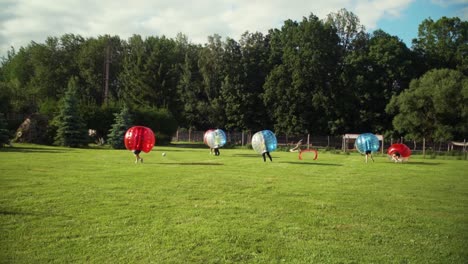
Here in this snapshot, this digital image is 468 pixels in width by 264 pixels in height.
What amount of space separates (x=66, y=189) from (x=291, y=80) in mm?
48001

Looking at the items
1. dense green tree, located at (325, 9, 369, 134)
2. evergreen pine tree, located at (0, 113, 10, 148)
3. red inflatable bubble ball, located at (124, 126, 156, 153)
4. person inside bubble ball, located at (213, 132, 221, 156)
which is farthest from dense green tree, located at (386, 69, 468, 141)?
evergreen pine tree, located at (0, 113, 10, 148)

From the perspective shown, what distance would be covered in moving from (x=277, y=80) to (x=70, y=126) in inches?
1221

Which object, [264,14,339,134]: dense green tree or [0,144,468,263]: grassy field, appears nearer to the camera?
[0,144,468,263]: grassy field

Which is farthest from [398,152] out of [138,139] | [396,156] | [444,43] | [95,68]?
[95,68]

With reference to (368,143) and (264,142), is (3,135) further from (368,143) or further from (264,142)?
(368,143)

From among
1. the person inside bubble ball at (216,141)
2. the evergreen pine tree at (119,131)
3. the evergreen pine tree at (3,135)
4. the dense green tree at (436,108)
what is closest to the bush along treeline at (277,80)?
the dense green tree at (436,108)

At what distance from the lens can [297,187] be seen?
11805mm

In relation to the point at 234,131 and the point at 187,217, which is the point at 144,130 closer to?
the point at 187,217

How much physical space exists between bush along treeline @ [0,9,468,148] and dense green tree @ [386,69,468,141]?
0.11 m

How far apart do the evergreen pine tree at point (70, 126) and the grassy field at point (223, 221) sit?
22074mm

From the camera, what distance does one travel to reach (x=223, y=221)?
7.27 metres

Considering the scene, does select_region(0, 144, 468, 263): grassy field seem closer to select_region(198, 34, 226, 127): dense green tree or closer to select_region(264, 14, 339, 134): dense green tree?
select_region(264, 14, 339, 134): dense green tree

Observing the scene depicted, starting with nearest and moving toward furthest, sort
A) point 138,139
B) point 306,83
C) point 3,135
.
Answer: point 138,139 → point 3,135 → point 306,83

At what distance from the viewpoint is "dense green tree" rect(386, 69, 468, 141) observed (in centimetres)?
4203
